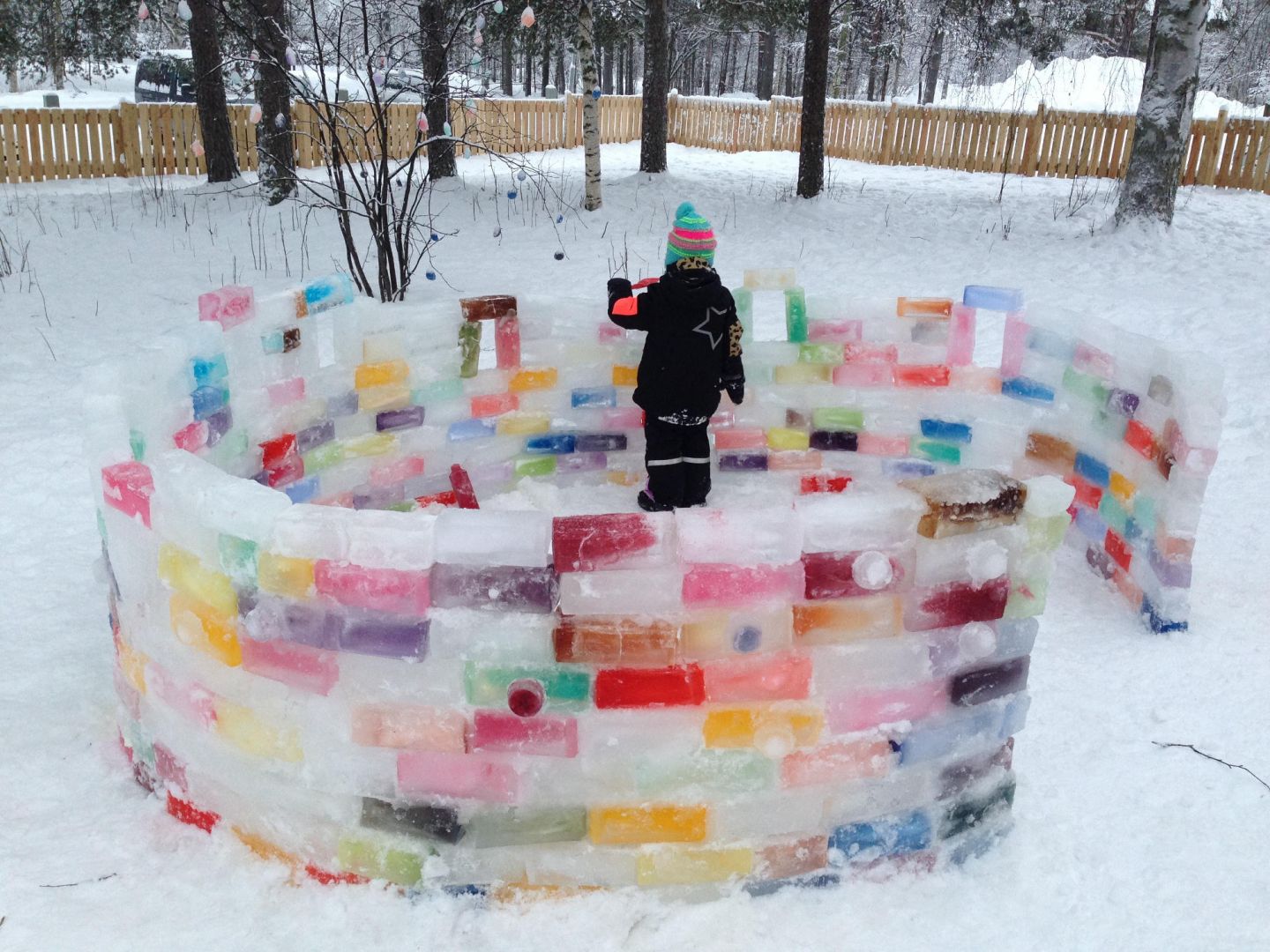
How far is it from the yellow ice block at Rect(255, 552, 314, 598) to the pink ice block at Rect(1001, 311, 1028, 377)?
346 centimetres

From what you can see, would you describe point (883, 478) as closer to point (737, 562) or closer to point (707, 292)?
point (707, 292)

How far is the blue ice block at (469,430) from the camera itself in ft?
15.3

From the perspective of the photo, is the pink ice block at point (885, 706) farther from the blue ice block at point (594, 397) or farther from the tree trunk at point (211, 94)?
the tree trunk at point (211, 94)

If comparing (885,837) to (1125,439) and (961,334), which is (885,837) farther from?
(961,334)

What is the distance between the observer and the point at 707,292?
4336 millimetres

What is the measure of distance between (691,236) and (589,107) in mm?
6852

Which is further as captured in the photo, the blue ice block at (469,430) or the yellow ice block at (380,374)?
the blue ice block at (469,430)

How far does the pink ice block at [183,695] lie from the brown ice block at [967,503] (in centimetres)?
160

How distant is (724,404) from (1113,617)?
196 cm

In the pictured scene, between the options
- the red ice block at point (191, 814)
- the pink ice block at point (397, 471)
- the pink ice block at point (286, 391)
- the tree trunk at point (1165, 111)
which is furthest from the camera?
the tree trunk at point (1165, 111)

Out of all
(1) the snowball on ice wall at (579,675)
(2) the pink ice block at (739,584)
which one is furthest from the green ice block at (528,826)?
(2) the pink ice block at (739,584)

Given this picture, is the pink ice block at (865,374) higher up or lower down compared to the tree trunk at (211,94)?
lower down

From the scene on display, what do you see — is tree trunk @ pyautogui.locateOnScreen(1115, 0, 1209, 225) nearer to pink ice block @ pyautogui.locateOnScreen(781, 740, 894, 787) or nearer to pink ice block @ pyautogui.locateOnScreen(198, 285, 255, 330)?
pink ice block @ pyautogui.locateOnScreen(198, 285, 255, 330)

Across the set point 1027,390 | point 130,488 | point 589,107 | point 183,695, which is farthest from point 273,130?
point 183,695
